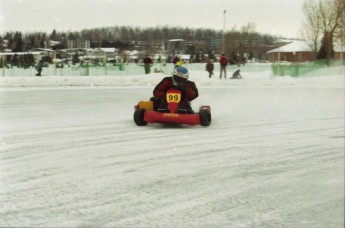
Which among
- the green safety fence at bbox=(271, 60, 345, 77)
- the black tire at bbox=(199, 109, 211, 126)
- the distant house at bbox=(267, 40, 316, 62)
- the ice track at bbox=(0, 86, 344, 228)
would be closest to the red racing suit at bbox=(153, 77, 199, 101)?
the black tire at bbox=(199, 109, 211, 126)

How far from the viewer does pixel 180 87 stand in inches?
358

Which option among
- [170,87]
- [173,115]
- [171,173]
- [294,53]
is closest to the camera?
[171,173]

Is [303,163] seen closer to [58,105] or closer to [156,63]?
[58,105]

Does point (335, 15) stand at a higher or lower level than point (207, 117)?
higher

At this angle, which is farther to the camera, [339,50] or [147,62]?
[147,62]

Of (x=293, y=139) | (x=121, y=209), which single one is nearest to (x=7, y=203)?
(x=121, y=209)

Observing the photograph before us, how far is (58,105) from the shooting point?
13.0 metres

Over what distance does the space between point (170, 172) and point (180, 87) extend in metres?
3.99

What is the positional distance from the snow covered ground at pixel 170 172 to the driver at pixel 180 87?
0.52m

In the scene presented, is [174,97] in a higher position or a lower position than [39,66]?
lower

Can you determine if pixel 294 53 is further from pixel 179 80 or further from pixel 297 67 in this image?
pixel 179 80

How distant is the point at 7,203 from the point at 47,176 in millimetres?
978

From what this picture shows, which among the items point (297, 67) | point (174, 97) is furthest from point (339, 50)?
point (174, 97)

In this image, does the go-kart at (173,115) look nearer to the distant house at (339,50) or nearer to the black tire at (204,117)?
the black tire at (204,117)
